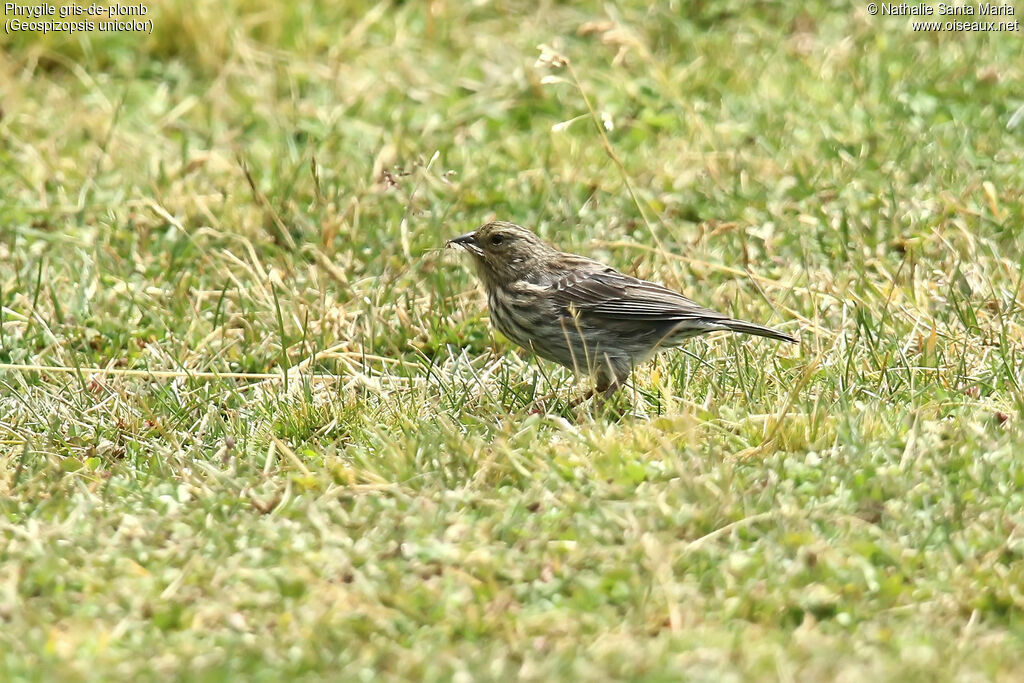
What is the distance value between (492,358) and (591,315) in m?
0.58

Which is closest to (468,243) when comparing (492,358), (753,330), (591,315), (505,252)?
(505,252)

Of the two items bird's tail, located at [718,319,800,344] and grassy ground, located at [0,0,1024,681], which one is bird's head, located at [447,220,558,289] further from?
bird's tail, located at [718,319,800,344]

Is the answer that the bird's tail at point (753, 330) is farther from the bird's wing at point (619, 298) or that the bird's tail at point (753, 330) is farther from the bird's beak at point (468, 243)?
the bird's beak at point (468, 243)

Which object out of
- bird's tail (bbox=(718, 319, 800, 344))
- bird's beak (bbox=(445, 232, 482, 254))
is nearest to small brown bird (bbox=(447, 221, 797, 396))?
bird's tail (bbox=(718, 319, 800, 344))

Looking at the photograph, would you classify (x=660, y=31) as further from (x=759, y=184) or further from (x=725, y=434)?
(x=725, y=434)

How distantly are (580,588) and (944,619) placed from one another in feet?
3.30

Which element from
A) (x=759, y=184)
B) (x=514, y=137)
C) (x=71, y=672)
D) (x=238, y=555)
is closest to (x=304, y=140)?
(x=514, y=137)

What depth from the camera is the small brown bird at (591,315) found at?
20.3 ft

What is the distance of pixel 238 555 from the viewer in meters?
4.61

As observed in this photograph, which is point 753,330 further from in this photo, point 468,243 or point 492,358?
point 468,243

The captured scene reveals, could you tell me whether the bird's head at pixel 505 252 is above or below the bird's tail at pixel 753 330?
above

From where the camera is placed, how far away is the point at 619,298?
641 centimetres

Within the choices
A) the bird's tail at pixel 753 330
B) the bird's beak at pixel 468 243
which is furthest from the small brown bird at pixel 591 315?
the bird's beak at pixel 468 243

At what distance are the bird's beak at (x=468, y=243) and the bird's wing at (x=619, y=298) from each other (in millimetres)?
433
